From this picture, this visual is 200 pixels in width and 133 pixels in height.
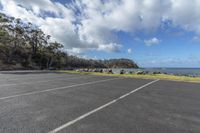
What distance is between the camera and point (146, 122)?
4.46 meters

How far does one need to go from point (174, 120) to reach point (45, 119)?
11.2ft

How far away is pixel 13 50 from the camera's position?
48.0 meters

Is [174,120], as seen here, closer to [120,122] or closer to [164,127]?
[164,127]

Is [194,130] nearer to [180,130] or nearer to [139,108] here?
[180,130]

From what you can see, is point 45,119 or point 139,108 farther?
point 139,108

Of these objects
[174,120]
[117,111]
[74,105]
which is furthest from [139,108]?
[74,105]

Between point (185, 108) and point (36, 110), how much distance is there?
4.95 metres

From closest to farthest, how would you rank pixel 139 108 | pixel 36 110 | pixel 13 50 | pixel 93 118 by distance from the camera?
pixel 93 118 → pixel 36 110 → pixel 139 108 → pixel 13 50

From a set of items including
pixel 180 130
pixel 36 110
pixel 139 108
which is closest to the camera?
pixel 180 130

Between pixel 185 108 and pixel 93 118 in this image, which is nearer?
pixel 93 118

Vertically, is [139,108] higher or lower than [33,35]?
lower

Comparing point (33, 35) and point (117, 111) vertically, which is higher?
point (33, 35)

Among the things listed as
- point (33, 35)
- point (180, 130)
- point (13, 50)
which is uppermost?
point (33, 35)

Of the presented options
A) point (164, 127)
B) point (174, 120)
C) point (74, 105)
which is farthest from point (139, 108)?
point (74, 105)
